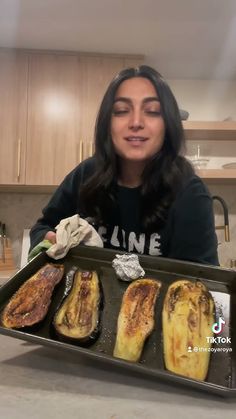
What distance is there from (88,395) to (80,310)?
0.15 meters

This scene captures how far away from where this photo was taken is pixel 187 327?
0.53 metres

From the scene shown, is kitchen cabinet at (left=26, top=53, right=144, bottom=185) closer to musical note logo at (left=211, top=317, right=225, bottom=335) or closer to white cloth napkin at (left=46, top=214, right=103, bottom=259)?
white cloth napkin at (left=46, top=214, right=103, bottom=259)

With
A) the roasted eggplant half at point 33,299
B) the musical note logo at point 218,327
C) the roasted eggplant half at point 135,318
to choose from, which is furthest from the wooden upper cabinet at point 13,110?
the musical note logo at point 218,327

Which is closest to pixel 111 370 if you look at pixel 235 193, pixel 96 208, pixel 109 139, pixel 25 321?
pixel 25 321

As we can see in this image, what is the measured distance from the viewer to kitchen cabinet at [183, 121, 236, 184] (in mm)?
2139

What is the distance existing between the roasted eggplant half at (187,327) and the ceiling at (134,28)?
5.32 feet

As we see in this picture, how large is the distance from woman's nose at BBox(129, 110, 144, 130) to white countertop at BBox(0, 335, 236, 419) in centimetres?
50

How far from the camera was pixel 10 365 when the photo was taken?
548 mm

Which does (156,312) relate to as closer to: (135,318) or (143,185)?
(135,318)

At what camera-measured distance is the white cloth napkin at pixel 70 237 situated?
68 cm

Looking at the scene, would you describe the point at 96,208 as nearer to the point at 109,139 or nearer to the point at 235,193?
the point at 109,139

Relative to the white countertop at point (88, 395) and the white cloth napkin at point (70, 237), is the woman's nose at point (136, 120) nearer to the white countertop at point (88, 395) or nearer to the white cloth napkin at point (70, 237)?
the white cloth napkin at point (70, 237)

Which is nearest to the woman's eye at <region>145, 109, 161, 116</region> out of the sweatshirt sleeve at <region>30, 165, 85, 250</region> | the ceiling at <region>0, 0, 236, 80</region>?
the sweatshirt sleeve at <region>30, 165, 85, 250</region>

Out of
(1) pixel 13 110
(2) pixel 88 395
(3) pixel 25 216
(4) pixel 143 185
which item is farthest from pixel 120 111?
(3) pixel 25 216
